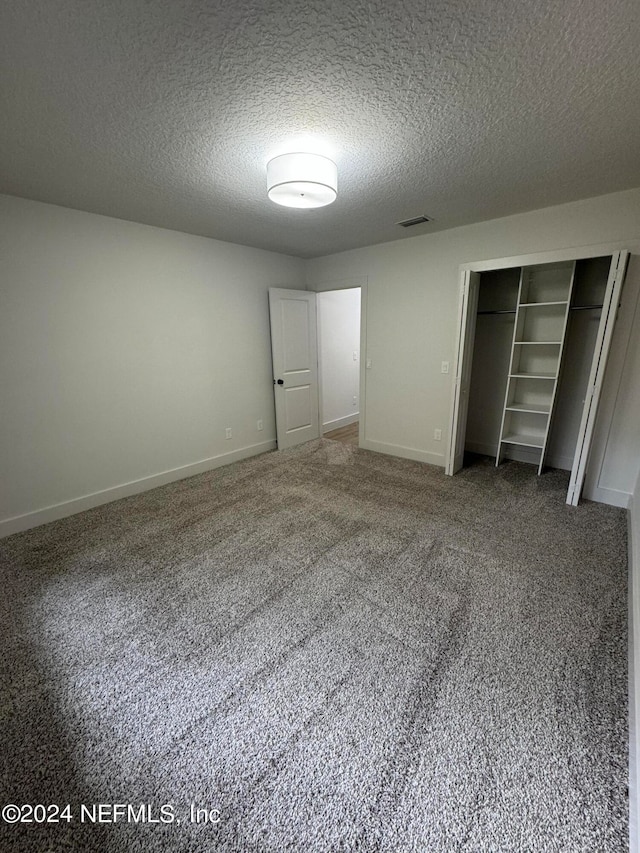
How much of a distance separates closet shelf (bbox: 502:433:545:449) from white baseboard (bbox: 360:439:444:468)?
0.70 meters

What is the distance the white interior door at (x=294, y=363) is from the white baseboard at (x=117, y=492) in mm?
501

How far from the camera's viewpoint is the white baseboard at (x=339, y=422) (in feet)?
17.2

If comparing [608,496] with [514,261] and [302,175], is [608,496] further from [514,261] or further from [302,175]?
[302,175]

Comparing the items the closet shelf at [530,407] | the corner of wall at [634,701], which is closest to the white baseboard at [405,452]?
the closet shelf at [530,407]

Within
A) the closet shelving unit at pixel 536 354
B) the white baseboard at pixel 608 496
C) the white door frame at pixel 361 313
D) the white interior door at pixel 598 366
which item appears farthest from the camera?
the white door frame at pixel 361 313

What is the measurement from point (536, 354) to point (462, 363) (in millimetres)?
973

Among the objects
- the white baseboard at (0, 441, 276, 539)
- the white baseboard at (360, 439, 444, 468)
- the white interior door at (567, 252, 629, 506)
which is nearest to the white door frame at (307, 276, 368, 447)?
the white baseboard at (360, 439, 444, 468)

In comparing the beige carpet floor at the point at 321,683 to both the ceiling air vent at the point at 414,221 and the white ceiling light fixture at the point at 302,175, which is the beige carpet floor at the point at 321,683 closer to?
the white ceiling light fixture at the point at 302,175

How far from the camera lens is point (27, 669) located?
1.56 m

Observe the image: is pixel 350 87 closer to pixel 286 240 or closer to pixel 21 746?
pixel 286 240

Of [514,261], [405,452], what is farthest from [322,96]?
[405,452]

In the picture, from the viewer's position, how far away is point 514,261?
2877 millimetres

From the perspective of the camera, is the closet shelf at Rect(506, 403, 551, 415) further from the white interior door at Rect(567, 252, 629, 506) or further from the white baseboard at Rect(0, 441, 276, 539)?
the white baseboard at Rect(0, 441, 276, 539)

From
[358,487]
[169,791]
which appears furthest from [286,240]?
[169,791]
